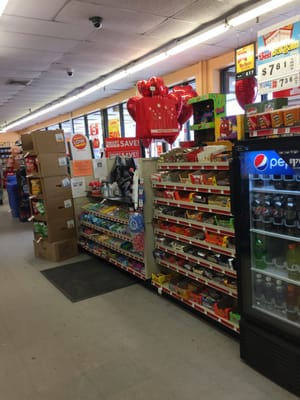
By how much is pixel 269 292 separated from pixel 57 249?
11.9 ft

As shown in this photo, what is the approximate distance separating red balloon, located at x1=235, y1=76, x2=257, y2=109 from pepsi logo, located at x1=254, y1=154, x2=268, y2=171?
1.08 metres

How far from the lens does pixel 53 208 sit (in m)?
5.41

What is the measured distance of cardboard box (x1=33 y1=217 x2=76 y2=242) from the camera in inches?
213

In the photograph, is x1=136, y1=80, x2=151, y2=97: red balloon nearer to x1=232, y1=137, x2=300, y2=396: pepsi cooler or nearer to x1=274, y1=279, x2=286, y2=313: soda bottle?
x1=232, y1=137, x2=300, y2=396: pepsi cooler

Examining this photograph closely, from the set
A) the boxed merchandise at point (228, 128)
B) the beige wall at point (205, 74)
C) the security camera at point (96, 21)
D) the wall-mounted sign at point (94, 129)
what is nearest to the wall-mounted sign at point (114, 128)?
the wall-mounted sign at point (94, 129)

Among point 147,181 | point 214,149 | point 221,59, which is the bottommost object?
point 147,181

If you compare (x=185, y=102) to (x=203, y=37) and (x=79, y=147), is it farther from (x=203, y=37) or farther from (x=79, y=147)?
(x=79, y=147)

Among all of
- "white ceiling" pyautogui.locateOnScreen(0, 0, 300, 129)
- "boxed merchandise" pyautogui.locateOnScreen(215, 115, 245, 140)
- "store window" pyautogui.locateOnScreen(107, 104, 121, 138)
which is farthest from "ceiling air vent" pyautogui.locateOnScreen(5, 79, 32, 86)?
"boxed merchandise" pyautogui.locateOnScreen(215, 115, 245, 140)

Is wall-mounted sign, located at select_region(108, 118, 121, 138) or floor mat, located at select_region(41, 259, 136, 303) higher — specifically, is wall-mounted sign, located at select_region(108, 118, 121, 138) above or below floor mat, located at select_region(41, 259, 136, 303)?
above

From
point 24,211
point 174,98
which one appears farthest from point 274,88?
point 24,211

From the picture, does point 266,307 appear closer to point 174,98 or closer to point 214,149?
point 214,149

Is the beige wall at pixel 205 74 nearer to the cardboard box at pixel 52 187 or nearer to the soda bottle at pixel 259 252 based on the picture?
the cardboard box at pixel 52 187

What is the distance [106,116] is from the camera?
11938 millimetres

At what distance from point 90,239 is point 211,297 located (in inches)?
106
